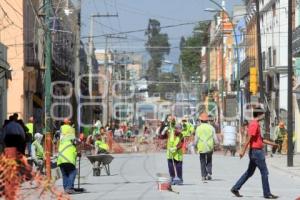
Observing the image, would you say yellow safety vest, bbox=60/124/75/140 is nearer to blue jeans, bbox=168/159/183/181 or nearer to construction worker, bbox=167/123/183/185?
construction worker, bbox=167/123/183/185

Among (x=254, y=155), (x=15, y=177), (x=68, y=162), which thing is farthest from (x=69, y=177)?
(x=15, y=177)

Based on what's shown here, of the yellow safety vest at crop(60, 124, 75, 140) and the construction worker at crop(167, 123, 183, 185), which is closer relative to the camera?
the yellow safety vest at crop(60, 124, 75, 140)

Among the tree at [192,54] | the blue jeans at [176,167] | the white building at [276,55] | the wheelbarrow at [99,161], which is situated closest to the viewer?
the blue jeans at [176,167]

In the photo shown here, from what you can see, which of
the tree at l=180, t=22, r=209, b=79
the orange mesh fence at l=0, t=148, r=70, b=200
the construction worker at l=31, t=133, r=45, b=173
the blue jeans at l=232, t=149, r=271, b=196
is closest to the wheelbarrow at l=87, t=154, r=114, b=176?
the construction worker at l=31, t=133, r=45, b=173

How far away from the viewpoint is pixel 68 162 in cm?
1819

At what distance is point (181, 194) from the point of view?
17.5 metres

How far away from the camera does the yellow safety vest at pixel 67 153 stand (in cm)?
1822

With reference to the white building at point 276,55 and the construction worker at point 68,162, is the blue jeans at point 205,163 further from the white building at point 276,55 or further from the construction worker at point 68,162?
the white building at point 276,55

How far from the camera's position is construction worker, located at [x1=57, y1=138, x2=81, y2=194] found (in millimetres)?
18219

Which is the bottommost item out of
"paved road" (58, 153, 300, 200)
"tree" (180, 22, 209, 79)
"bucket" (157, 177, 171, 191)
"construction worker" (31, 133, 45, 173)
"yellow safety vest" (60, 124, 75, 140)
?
"paved road" (58, 153, 300, 200)

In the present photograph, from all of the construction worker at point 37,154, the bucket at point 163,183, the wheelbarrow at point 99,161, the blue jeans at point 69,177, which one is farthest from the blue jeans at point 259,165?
the construction worker at point 37,154

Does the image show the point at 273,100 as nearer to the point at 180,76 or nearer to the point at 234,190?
the point at 234,190

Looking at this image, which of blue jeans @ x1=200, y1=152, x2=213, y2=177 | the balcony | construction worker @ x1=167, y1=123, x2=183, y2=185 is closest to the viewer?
construction worker @ x1=167, y1=123, x2=183, y2=185

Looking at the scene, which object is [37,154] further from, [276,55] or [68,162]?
[276,55]
